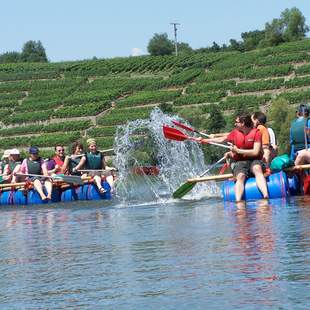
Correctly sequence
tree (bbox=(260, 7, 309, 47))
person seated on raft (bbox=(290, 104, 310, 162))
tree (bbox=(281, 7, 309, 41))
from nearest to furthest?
A: person seated on raft (bbox=(290, 104, 310, 162)) → tree (bbox=(260, 7, 309, 47)) → tree (bbox=(281, 7, 309, 41))

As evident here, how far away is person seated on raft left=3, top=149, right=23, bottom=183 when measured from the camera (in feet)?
74.1

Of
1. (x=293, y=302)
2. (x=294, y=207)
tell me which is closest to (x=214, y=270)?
(x=293, y=302)

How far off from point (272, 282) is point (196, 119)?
52.7m

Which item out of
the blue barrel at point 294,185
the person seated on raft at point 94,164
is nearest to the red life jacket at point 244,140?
the blue barrel at point 294,185

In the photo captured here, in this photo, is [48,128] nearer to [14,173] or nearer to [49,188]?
[14,173]

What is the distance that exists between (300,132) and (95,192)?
6692 millimetres

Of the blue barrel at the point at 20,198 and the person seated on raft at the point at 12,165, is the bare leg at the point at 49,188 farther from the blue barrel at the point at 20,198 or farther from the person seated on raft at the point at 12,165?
the person seated on raft at the point at 12,165

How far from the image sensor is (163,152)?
20.0m

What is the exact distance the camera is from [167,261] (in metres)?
8.95

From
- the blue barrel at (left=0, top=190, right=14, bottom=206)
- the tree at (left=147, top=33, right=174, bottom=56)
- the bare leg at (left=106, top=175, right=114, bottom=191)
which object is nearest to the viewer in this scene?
the bare leg at (left=106, top=175, right=114, bottom=191)

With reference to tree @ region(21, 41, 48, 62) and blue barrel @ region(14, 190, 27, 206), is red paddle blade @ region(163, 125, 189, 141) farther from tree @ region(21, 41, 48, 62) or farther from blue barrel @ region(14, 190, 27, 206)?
tree @ region(21, 41, 48, 62)

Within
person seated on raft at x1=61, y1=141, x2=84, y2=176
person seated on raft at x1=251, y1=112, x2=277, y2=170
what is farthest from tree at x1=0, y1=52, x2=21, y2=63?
person seated on raft at x1=251, y1=112, x2=277, y2=170

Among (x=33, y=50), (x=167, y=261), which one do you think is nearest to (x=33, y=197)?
(x=167, y=261)

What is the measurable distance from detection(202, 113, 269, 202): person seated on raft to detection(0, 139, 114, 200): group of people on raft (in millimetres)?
5833
